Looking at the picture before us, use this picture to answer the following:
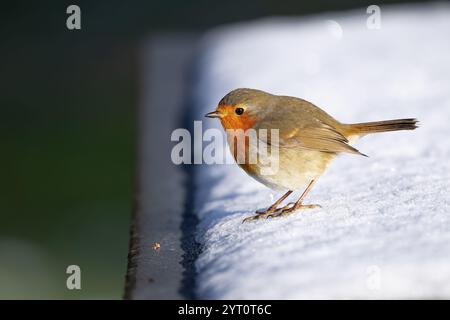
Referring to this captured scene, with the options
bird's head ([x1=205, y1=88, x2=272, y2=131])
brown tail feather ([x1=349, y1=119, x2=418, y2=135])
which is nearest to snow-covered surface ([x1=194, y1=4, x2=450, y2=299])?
brown tail feather ([x1=349, y1=119, x2=418, y2=135])

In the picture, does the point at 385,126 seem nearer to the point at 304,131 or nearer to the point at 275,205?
the point at 304,131

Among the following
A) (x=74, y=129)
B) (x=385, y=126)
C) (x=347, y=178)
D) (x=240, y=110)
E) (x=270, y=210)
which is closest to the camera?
(x=270, y=210)

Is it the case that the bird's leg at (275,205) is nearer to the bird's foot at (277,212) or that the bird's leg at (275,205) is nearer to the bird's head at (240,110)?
the bird's foot at (277,212)

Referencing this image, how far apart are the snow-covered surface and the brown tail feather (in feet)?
0.91

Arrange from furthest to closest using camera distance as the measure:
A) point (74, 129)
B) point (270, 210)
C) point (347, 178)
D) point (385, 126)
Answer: point (74, 129), point (347, 178), point (385, 126), point (270, 210)

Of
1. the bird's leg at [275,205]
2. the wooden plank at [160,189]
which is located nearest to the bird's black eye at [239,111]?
the bird's leg at [275,205]

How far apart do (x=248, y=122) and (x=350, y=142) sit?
24.0 inches

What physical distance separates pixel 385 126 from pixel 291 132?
21.4 inches

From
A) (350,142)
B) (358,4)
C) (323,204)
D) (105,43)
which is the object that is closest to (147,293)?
(323,204)

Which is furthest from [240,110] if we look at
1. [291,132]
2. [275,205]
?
[275,205]

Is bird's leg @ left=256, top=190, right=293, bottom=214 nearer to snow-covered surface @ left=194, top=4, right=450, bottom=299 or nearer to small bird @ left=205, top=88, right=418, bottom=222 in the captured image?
small bird @ left=205, top=88, right=418, bottom=222

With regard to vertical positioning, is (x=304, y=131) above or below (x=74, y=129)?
below

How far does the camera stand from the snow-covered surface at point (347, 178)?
2.71 metres

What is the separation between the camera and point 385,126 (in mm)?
3936
